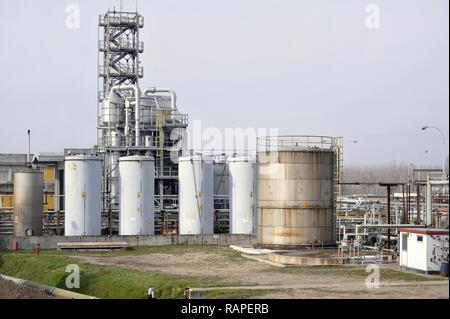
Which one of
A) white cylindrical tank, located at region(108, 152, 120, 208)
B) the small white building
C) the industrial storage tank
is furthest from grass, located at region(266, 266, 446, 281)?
white cylindrical tank, located at region(108, 152, 120, 208)

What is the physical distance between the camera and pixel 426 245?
3031 centimetres

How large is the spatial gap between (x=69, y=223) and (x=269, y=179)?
12.5 m

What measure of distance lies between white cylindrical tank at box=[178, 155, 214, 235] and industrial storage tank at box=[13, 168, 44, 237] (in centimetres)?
865

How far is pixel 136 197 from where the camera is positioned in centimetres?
4778

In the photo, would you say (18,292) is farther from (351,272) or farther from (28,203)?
(28,203)

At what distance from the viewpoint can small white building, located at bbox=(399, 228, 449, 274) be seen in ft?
99.0

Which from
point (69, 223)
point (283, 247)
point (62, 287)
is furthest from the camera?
point (69, 223)

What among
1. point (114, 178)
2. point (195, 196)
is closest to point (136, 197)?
point (195, 196)

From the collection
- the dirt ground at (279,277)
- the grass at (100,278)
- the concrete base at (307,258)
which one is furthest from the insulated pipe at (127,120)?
the concrete base at (307,258)

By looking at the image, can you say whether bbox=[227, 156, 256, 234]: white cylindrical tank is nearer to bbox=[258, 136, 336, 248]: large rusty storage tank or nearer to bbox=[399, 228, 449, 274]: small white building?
bbox=[258, 136, 336, 248]: large rusty storage tank

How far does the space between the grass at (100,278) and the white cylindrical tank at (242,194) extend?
43.5ft
